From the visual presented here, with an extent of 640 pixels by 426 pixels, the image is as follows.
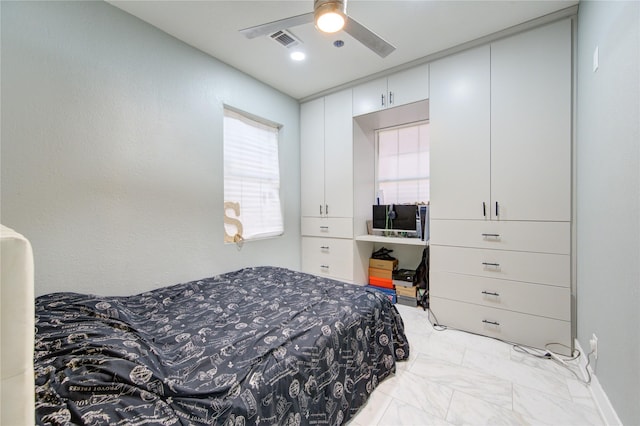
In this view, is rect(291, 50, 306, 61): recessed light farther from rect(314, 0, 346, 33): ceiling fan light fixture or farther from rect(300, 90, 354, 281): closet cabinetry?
rect(314, 0, 346, 33): ceiling fan light fixture

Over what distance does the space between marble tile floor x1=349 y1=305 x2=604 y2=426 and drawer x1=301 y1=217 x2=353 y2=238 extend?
145 centimetres

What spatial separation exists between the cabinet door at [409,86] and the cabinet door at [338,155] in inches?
21.1

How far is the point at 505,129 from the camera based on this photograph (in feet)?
7.25

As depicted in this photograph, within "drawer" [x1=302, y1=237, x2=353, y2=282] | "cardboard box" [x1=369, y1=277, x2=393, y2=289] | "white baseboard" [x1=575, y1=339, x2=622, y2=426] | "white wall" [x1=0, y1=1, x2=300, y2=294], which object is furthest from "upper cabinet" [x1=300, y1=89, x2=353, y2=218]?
"white baseboard" [x1=575, y1=339, x2=622, y2=426]

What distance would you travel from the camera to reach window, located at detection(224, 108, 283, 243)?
278cm

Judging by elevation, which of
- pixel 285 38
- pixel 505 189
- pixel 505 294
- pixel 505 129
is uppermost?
pixel 285 38

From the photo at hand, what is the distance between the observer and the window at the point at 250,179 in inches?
109

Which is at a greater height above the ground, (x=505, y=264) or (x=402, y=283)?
(x=505, y=264)

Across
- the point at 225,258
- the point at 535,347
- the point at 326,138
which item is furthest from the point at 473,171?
the point at 225,258

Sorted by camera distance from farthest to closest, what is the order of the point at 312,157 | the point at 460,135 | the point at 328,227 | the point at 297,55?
1. the point at 312,157
2. the point at 328,227
3. the point at 297,55
4. the point at 460,135

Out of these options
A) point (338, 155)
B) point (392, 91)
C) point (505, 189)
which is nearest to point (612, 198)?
point (505, 189)

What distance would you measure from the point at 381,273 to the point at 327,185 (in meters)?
1.30

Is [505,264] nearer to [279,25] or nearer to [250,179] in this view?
[279,25]

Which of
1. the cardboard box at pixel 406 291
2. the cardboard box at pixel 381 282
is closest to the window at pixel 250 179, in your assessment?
the cardboard box at pixel 381 282
